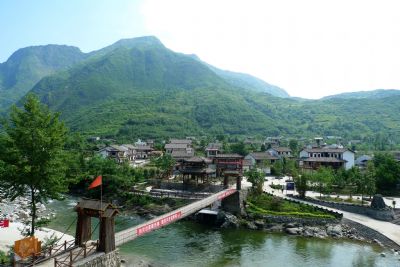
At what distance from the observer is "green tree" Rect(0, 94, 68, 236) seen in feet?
70.5

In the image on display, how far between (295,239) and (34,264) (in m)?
29.9

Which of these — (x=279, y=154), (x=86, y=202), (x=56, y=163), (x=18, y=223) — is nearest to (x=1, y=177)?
(x=56, y=163)

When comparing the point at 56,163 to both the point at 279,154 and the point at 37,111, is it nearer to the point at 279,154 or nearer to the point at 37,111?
the point at 37,111

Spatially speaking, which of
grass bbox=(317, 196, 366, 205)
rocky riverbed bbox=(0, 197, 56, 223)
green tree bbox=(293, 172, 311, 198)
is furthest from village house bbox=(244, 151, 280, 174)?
rocky riverbed bbox=(0, 197, 56, 223)

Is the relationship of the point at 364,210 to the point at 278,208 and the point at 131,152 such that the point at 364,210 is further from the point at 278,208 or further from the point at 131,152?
the point at 131,152

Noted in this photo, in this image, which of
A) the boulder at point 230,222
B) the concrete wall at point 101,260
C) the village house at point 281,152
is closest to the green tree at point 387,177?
the boulder at point 230,222

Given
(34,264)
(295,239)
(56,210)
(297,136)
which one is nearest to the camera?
(34,264)

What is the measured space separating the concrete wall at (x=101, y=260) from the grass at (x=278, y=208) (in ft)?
94.2

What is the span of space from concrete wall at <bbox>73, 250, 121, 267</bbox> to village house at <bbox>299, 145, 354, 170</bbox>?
59853 mm

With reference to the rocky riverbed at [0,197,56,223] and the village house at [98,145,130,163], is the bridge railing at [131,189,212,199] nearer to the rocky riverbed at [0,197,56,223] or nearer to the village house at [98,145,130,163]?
the rocky riverbed at [0,197,56,223]

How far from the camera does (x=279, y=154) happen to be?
9812 centimetres

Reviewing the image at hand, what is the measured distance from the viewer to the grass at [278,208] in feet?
147

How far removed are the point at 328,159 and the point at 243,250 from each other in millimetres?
46769

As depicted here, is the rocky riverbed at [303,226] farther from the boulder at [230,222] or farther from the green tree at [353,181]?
the green tree at [353,181]
